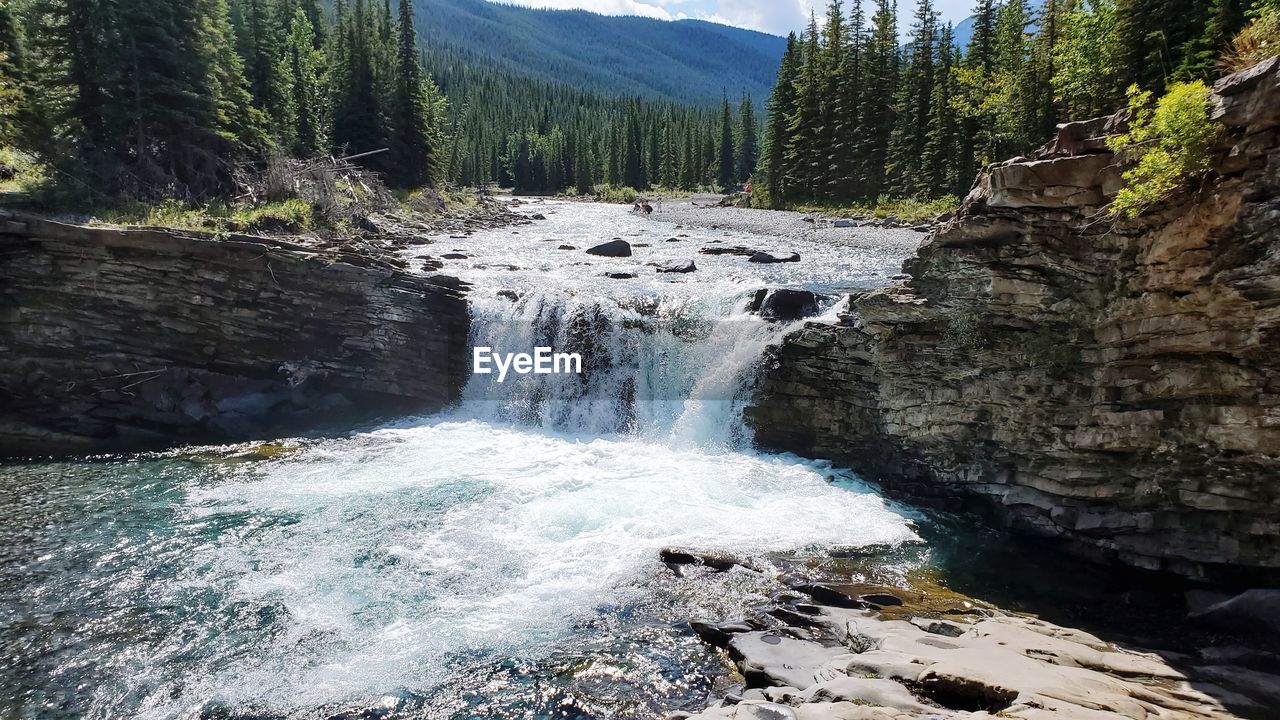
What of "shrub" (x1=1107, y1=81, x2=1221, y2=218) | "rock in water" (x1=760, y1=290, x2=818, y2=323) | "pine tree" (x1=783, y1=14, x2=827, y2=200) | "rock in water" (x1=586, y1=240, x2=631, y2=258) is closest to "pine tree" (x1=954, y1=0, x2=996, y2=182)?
"pine tree" (x1=783, y1=14, x2=827, y2=200)

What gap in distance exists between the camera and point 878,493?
14.9 metres

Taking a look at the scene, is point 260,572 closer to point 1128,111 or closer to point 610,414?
point 610,414

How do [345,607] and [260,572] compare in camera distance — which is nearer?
[345,607]

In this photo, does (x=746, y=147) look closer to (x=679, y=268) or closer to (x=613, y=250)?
(x=613, y=250)

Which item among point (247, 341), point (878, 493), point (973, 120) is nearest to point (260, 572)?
point (247, 341)

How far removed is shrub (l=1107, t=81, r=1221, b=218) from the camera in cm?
926

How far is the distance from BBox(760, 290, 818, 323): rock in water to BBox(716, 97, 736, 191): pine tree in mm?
81220

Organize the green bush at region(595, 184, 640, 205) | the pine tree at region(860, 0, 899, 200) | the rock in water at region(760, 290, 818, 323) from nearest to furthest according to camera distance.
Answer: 1. the rock in water at region(760, 290, 818, 323)
2. the pine tree at region(860, 0, 899, 200)
3. the green bush at region(595, 184, 640, 205)

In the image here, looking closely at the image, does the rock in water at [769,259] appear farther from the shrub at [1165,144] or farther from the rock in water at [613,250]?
the shrub at [1165,144]

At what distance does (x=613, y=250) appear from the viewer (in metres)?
31.5

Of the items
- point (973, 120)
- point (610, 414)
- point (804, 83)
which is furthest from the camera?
point (804, 83)

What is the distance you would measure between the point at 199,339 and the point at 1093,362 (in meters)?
21.5

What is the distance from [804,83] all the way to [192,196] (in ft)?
162

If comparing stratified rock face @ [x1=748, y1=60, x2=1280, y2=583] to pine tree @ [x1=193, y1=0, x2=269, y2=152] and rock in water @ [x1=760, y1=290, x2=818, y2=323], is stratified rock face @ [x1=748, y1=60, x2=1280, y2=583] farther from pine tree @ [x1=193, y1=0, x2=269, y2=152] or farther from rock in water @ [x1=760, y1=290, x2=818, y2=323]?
pine tree @ [x1=193, y1=0, x2=269, y2=152]
